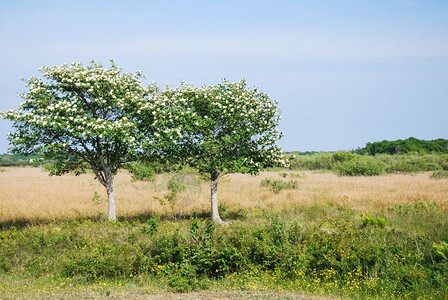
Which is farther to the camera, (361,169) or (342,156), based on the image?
(342,156)

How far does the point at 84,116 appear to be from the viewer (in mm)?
15156

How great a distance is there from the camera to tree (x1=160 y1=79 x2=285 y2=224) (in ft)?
54.4

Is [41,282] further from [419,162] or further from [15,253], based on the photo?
[419,162]

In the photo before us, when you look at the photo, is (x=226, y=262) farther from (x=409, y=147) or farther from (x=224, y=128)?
(x=409, y=147)

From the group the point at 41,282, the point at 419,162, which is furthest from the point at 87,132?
the point at 419,162

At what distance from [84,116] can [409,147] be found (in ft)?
324

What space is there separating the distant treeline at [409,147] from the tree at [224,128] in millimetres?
84255

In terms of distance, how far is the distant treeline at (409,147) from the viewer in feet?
319

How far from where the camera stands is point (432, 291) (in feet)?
31.1

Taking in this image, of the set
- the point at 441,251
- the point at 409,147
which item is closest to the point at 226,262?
the point at 441,251

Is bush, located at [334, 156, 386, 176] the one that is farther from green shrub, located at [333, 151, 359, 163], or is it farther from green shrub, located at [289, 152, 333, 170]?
green shrub, located at [289, 152, 333, 170]

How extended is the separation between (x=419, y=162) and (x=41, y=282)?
192ft

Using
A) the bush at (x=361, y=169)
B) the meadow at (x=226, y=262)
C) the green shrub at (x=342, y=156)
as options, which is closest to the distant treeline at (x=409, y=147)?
the green shrub at (x=342, y=156)

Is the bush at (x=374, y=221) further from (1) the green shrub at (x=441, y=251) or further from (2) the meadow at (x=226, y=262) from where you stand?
(1) the green shrub at (x=441, y=251)
